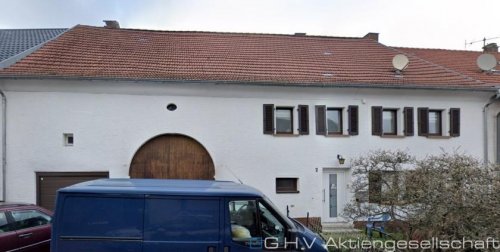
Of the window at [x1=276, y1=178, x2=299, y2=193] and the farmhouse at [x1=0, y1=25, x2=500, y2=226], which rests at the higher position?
the farmhouse at [x1=0, y1=25, x2=500, y2=226]

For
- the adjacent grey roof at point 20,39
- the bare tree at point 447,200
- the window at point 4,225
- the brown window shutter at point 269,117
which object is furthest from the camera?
the adjacent grey roof at point 20,39

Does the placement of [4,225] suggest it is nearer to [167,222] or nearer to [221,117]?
[167,222]

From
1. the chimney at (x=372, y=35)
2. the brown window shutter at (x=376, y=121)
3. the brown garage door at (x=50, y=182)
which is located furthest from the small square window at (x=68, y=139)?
the chimney at (x=372, y=35)

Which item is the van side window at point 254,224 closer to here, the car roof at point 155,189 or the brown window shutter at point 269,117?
the car roof at point 155,189

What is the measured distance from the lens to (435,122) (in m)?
13.4

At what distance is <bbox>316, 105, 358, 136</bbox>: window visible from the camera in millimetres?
12500

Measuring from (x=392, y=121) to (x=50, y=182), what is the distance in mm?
12086

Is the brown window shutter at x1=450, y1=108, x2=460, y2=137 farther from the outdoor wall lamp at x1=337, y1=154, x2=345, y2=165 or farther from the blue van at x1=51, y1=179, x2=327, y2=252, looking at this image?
the blue van at x1=51, y1=179, x2=327, y2=252

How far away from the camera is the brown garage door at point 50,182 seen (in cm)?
1101

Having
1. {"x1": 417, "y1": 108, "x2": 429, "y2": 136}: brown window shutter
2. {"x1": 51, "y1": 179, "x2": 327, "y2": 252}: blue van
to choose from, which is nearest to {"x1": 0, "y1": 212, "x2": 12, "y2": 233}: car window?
{"x1": 51, "y1": 179, "x2": 327, "y2": 252}: blue van

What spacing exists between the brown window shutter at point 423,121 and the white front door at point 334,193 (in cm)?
327

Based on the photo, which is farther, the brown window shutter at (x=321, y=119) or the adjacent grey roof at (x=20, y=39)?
the adjacent grey roof at (x=20, y=39)

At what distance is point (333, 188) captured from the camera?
1274cm

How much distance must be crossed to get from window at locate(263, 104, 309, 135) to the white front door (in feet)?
6.19
